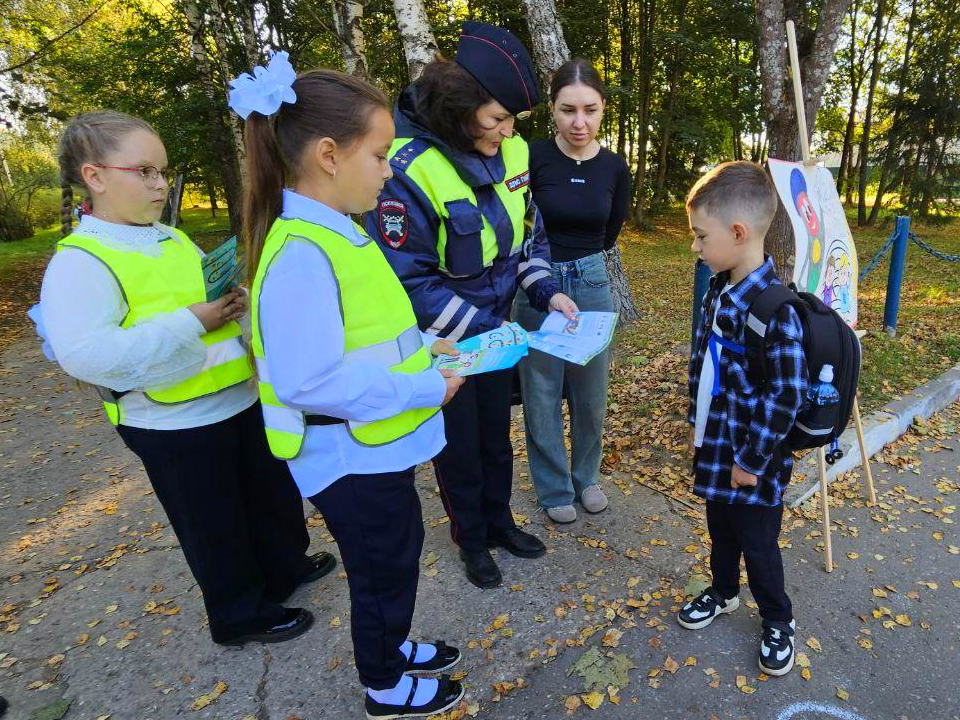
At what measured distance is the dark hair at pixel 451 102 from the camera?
2.13 meters

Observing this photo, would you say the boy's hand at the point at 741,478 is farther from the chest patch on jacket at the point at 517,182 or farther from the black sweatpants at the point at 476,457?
the chest patch on jacket at the point at 517,182

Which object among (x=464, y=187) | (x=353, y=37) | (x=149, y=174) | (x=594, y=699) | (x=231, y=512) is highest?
(x=353, y=37)

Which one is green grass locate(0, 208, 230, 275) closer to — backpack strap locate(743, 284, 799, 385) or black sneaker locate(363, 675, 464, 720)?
black sneaker locate(363, 675, 464, 720)

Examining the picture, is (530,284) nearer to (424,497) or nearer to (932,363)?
(424,497)

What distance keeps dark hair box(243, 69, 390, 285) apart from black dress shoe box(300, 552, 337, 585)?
198cm

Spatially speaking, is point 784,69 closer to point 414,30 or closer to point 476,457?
point 414,30

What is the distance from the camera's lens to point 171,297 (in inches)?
78.9

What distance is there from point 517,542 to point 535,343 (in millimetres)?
1226

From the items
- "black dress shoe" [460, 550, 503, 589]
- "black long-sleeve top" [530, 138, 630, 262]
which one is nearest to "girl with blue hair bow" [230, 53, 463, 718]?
"black dress shoe" [460, 550, 503, 589]

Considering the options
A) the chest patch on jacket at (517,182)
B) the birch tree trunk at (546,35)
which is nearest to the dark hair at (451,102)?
the chest patch on jacket at (517,182)

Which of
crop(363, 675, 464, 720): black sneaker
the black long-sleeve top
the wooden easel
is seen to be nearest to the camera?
crop(363, 675, 464, 720): black sneaker

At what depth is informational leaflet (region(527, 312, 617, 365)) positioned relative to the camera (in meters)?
2.28

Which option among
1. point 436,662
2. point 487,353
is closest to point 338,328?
point 487,353

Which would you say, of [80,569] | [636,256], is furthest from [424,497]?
[636,256]
